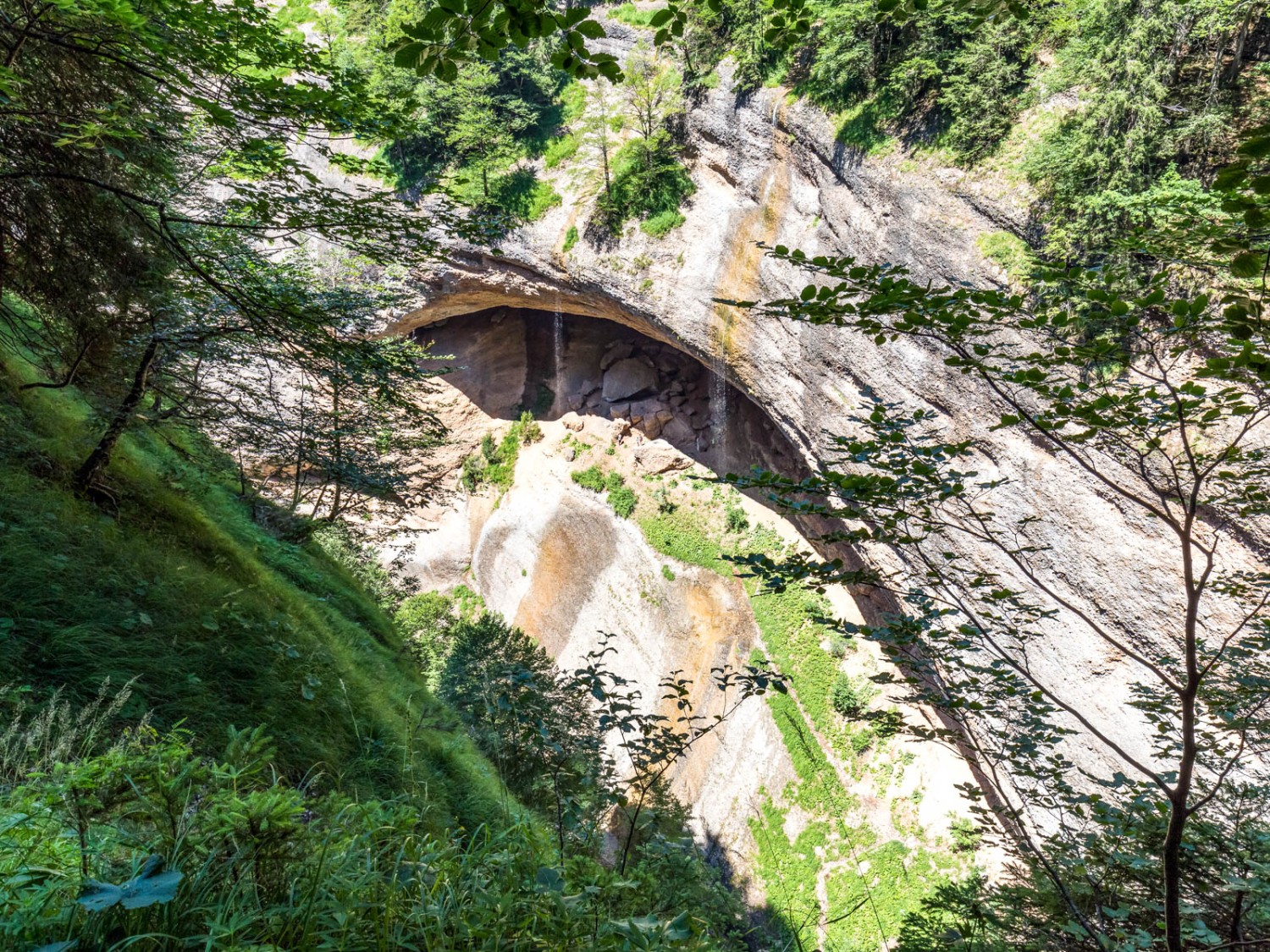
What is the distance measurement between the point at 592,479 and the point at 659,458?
6.42 feet

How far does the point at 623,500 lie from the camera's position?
15836 millimetres

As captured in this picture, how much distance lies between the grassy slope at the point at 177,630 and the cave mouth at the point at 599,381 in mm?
11440

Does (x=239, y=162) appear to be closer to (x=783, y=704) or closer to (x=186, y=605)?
(x=186, y=605)

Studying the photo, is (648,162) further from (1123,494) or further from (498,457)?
(1123,494)

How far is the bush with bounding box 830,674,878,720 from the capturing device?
11648mm

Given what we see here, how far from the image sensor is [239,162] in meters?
3.35

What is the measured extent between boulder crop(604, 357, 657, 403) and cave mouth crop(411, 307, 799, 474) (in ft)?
0.08

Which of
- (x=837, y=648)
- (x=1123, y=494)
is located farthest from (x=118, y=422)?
(x=837, y=648)

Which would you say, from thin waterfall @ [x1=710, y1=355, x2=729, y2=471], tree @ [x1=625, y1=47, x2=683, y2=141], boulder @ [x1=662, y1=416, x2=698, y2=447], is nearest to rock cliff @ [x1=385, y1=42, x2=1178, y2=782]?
tree @ [x1=625, y1=47, x2=683, y2=141]

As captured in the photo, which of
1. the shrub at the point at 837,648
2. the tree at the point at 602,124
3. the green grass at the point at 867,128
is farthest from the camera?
the tree at the point at 602,124

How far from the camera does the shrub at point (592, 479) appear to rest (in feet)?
53.7

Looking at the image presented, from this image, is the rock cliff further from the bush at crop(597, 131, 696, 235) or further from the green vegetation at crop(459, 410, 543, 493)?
the green vegetation at crop(459, 410, 543, 493)

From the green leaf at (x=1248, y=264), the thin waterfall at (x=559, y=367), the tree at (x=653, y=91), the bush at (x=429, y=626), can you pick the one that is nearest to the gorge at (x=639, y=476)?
the green leaf at (x=1248, y=264)

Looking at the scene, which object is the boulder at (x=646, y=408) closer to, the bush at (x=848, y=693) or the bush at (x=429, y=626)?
the bush at (x=429, y=626)
